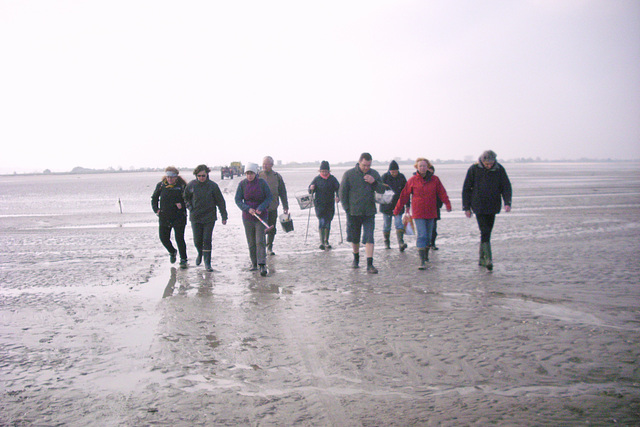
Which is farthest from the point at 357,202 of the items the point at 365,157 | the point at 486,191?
the point at 486,191

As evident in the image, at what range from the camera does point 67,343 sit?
5000 mm

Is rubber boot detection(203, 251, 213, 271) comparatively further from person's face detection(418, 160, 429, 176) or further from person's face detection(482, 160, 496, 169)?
person's face detection(482, 160, 496, 169)

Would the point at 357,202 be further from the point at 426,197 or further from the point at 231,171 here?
the point at 231,171

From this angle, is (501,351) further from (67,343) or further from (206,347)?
(67,343)

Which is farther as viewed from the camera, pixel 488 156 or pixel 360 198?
pixel 360 198

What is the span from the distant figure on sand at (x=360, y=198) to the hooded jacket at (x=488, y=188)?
1472 millimetres

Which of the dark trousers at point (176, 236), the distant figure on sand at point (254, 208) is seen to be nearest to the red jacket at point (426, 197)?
the distant figure on sand at point (254, 208)

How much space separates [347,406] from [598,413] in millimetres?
1691

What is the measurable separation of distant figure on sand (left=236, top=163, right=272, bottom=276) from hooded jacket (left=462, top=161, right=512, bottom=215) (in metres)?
3.28

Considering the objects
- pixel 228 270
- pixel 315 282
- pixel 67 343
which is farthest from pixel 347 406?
pixel 228 270

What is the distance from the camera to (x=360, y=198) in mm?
8359

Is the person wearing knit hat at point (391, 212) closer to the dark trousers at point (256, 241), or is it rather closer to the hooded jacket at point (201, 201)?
the dark trousers at point (256, 241)

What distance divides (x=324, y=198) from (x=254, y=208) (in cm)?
245

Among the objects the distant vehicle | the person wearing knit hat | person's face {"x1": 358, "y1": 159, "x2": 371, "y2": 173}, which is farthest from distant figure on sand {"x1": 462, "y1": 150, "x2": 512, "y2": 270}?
the distant vehicle
